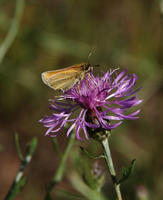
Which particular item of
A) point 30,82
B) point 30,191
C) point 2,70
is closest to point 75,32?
point 30,82

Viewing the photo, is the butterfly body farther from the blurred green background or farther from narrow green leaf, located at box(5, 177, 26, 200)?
the blurred green background

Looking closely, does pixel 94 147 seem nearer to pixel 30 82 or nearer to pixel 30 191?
pixel 30 82

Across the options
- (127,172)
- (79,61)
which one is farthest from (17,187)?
(79,61)

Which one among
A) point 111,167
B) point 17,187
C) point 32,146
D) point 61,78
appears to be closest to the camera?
point 111,167

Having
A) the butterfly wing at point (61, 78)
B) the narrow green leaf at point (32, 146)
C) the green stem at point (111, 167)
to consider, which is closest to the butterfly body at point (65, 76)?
the butterfly wing at point (61, 78)

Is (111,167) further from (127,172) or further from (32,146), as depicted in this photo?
(32,146)

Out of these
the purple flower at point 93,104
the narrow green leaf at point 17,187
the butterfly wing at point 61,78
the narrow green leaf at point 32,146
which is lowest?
the narrow green leaf at point 17,187

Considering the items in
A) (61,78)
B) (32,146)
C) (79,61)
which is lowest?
(32,146)

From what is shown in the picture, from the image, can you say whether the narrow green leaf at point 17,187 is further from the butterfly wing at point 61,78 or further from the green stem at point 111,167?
the butterfly wing at point 61,78
